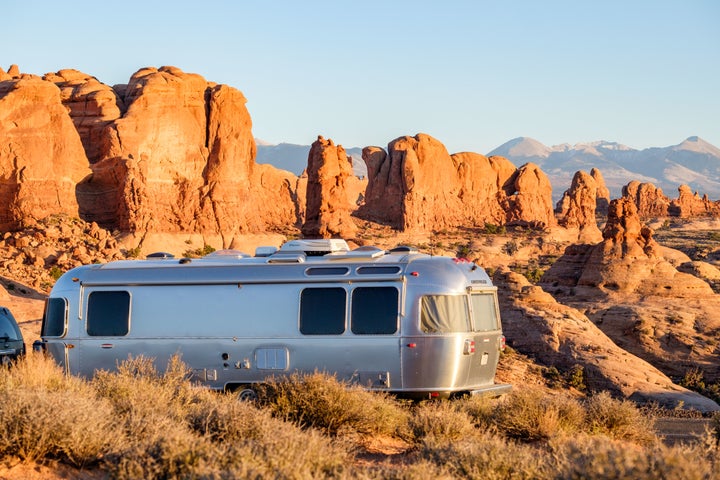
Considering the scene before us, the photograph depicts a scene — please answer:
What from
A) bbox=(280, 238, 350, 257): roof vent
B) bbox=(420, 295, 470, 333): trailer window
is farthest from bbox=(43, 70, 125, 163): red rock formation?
bbox=(420, 295, 470, 333): trailer window

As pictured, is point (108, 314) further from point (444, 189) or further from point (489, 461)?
point (444, 189)

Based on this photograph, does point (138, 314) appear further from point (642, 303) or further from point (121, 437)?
point (642, 303)

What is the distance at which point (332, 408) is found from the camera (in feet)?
41.7

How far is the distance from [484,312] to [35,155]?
43.4 meters

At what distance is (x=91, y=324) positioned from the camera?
16531mm

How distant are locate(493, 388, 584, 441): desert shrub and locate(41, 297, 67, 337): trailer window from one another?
7.44 metres

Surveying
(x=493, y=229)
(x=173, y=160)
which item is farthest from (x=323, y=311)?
(x=493, y=229)

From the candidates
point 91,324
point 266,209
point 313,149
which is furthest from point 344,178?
point 91,324

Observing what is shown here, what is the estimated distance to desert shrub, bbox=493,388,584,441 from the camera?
13.3 m

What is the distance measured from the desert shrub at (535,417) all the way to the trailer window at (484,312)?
2021mm

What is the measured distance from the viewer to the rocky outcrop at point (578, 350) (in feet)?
105

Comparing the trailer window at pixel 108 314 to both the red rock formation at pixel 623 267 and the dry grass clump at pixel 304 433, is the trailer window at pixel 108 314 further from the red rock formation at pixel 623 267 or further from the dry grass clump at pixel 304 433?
the red rock formation at pixel 623 267

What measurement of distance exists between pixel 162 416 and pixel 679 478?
5.43m

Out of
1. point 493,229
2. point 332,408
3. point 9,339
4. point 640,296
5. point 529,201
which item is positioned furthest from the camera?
point 529,201
